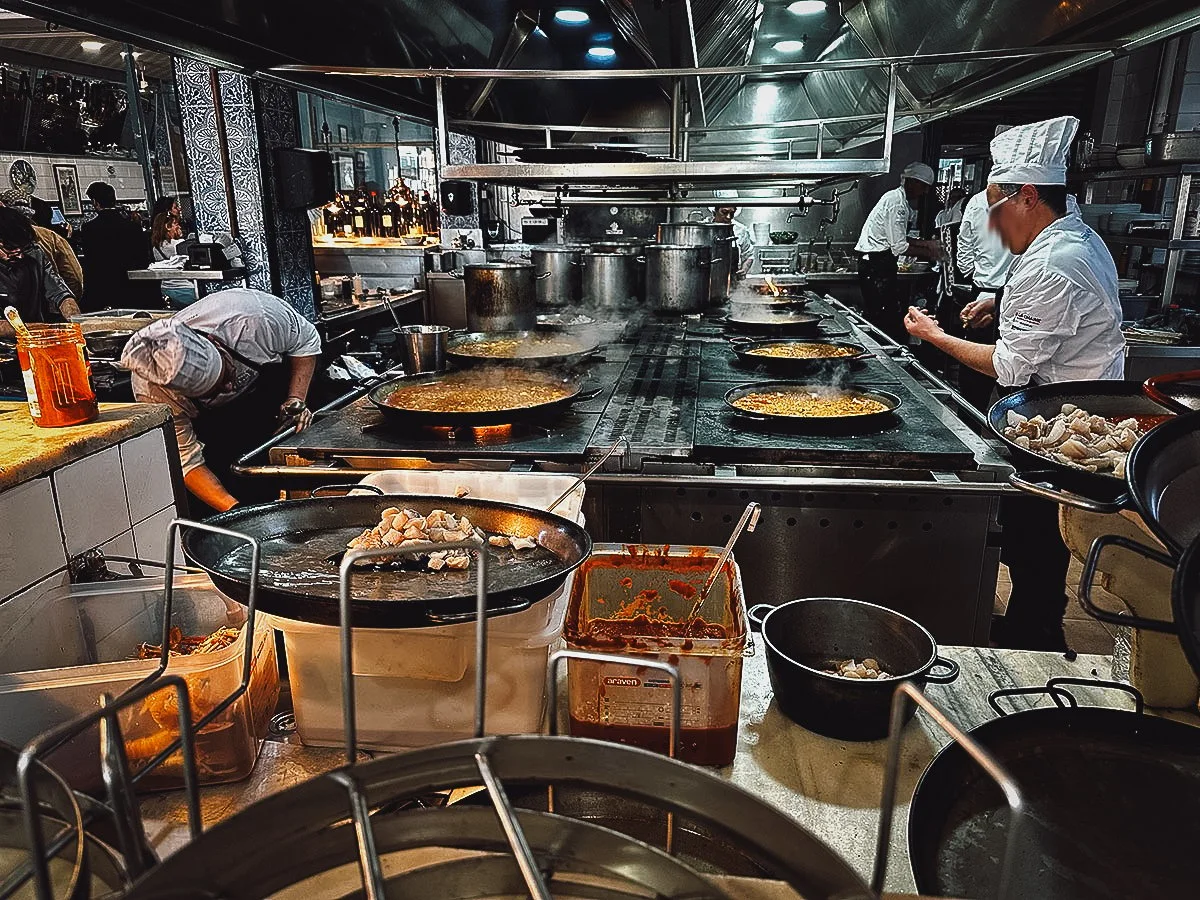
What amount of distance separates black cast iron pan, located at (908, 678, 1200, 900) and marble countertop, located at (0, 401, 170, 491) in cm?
161

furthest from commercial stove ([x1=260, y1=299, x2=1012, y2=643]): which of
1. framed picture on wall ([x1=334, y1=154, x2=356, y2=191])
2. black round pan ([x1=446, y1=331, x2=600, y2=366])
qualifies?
framed picture on wall ([x1=334, y1=154, x2=356, y2=191])

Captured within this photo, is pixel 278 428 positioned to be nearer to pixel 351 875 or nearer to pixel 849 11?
pixel 351 875

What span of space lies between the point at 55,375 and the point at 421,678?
1.13 m

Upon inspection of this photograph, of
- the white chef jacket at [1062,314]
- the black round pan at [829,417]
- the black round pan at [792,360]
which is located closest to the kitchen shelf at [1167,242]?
the white chef jacket at [1062,314]

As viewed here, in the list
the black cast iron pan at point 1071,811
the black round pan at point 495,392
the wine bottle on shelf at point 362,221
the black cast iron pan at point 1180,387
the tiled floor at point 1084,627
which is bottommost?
the tiled floor at point 1084,627

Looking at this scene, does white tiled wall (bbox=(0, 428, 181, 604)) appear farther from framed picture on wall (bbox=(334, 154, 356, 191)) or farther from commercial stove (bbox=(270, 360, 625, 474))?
framed picture on wall (bbox=(334, 154, 356, 191))

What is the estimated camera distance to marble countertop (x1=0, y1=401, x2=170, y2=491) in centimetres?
142

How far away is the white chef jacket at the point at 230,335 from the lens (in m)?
3.15

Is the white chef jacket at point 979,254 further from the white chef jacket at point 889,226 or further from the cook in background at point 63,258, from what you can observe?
the cook in background at point 63,258

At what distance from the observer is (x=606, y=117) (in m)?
7.26

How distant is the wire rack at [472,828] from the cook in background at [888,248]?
340 inches

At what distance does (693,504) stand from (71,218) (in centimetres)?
1138

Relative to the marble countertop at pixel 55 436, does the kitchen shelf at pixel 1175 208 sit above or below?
above

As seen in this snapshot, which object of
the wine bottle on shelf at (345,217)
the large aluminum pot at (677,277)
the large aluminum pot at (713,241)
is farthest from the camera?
the wine bottle on shelf at (345,217)
